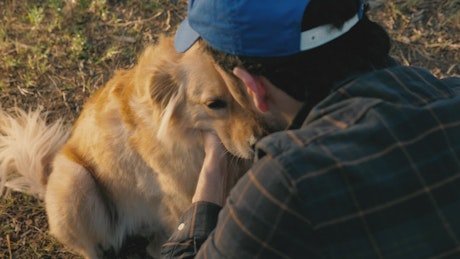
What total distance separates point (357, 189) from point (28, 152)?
8.09 ft

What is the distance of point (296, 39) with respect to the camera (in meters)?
1.51

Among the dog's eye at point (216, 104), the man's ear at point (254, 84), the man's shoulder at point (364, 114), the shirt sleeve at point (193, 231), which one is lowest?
the shirt sleeve at point (193, 231)

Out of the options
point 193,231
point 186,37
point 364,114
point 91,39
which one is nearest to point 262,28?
point 364,114

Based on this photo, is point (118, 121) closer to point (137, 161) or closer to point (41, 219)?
point (137, 161)

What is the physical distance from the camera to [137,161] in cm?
285

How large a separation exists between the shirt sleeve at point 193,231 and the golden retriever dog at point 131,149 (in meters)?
0.42

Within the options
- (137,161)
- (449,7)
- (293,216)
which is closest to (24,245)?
(137,161)

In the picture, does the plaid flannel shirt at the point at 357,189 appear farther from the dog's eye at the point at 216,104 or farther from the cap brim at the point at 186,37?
the dog's eye at the point at 216,104

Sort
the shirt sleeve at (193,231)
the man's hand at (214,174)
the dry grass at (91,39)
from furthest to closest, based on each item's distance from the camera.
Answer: the dry grass at (91,39) → the man's hand at (214,174) → the shirt sleeve at (193,231)

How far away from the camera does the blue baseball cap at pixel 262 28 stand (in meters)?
1.48

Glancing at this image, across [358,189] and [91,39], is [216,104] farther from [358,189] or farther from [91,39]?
[91,39]

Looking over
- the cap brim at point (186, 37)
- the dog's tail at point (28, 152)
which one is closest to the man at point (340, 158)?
the cap brim at point (186, 37)

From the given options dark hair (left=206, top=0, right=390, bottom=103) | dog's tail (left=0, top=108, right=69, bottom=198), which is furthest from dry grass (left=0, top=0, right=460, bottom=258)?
dark hair (left=206, top=0, right=390, bottom=103)

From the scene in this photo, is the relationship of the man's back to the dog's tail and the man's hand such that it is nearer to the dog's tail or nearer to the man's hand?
the man's hand
